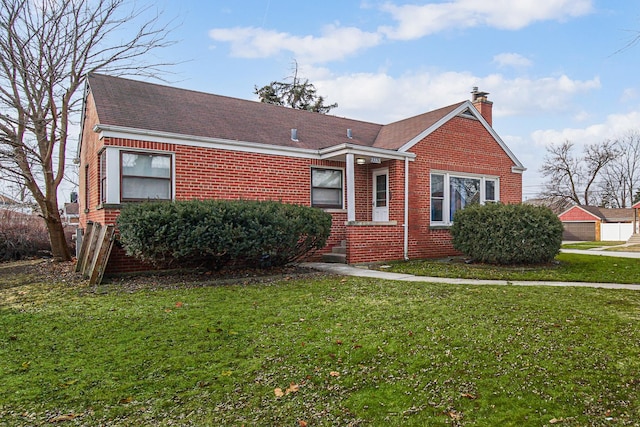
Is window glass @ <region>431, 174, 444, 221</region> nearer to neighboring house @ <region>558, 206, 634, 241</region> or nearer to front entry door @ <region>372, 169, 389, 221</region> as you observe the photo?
front entry door @ <region>372, 169, 389, 221</region>

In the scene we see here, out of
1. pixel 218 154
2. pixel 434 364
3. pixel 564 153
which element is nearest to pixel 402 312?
pixel 434 364

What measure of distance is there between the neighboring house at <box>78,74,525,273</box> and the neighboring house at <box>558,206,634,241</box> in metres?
24.3

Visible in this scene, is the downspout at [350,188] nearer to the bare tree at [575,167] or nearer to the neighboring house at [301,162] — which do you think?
the neighboring house at [301,162]

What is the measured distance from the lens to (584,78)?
A: 11.9 m

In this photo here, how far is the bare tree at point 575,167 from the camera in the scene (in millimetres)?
45531

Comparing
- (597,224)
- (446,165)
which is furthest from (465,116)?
(597,224)

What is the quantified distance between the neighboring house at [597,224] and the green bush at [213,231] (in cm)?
3159

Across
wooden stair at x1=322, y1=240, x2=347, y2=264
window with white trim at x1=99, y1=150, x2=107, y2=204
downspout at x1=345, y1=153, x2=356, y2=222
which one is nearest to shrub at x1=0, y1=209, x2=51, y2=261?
window with white trim at x1=99, y1=150, x2=107, y2=204

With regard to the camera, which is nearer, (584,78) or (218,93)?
(584,78)

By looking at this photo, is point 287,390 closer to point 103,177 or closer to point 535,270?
point 535,270

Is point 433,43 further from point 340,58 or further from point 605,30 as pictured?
point 605,30

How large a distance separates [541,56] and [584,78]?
1.31m

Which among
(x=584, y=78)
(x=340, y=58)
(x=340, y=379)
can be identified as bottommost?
(x=340, y=379)

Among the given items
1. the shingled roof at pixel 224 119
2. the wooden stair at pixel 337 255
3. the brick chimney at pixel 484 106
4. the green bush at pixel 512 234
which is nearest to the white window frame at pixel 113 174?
the shingled roof at pixel 224 119
